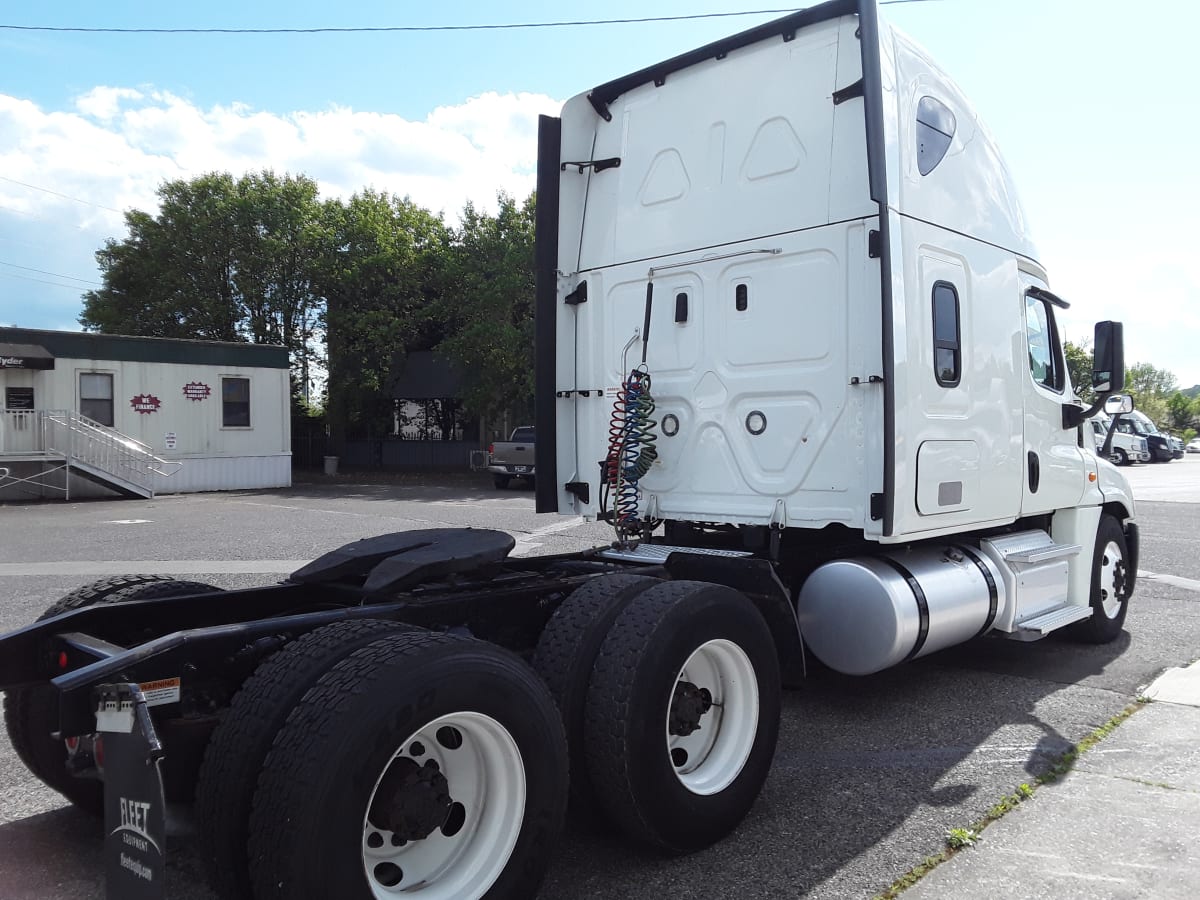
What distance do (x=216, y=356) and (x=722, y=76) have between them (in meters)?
22.1

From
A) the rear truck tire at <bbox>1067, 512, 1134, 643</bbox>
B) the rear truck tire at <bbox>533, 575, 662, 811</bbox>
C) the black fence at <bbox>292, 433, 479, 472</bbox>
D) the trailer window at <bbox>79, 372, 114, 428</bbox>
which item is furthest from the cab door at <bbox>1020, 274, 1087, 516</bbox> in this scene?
the black fence at <bbox>292, 433, 479, 472</bbox>

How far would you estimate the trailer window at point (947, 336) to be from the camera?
195 inches

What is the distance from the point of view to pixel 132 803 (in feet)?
7.71

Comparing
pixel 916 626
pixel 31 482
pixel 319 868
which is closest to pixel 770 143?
pixel 916 626

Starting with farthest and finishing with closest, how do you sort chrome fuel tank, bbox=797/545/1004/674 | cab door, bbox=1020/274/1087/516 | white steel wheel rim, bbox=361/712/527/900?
cab door, bbox=1020/274/1087/516 < chrome fuel tank, bbox=797/545/1004/674 < white steel wheel rim, bbox=361/712/527/900

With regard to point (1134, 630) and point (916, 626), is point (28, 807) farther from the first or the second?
point (1134, 630)

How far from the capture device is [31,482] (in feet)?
69.2

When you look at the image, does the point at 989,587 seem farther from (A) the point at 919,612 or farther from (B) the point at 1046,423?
(B) the point at 1046,423

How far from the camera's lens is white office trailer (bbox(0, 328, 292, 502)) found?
2119cm

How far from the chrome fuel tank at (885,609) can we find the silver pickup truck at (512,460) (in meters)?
18.0

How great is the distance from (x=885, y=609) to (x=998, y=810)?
1.07 meters

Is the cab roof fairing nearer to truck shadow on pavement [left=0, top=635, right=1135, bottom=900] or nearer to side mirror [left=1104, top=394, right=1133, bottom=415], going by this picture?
side mirror [left=1104, top=394, right=1133, bottom=415]

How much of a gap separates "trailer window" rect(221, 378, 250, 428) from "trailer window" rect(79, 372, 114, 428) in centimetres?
272

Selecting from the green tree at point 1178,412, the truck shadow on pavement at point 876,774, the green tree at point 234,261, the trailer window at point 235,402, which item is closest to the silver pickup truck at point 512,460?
the trailer window at point 235,402
